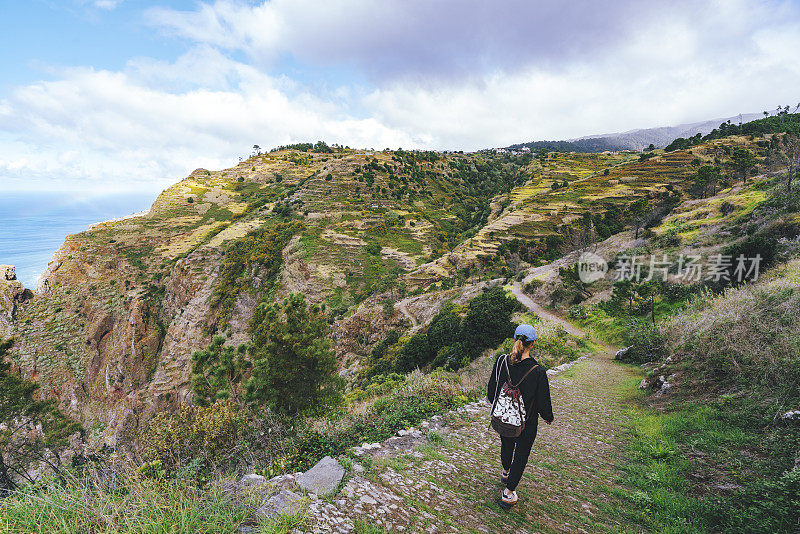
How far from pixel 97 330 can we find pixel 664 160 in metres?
118

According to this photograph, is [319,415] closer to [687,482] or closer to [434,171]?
[687,482]

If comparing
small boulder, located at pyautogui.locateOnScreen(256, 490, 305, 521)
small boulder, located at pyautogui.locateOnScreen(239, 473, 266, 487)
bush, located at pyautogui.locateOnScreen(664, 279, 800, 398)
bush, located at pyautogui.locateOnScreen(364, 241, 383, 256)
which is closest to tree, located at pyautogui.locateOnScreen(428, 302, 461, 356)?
bush, located at pyautogui.locateOnScreen(664, 279, 800, 398)

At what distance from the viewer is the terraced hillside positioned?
44.4 meters

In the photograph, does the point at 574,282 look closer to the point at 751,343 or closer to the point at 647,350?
the point at 647,350

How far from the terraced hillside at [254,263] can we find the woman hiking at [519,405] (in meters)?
34.7

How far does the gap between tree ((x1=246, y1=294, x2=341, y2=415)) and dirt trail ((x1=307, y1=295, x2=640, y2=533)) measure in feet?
18.3

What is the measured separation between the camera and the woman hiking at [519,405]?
3912mm

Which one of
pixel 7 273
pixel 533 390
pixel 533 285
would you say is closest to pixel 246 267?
pixel 7 273

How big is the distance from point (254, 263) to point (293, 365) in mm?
45112

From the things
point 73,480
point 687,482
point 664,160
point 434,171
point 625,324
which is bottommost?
point 625,324

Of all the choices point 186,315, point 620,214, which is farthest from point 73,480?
point 620,214

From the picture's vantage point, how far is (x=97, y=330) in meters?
48.5

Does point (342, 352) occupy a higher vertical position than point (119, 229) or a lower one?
lower

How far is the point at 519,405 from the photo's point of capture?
12.9 ft
